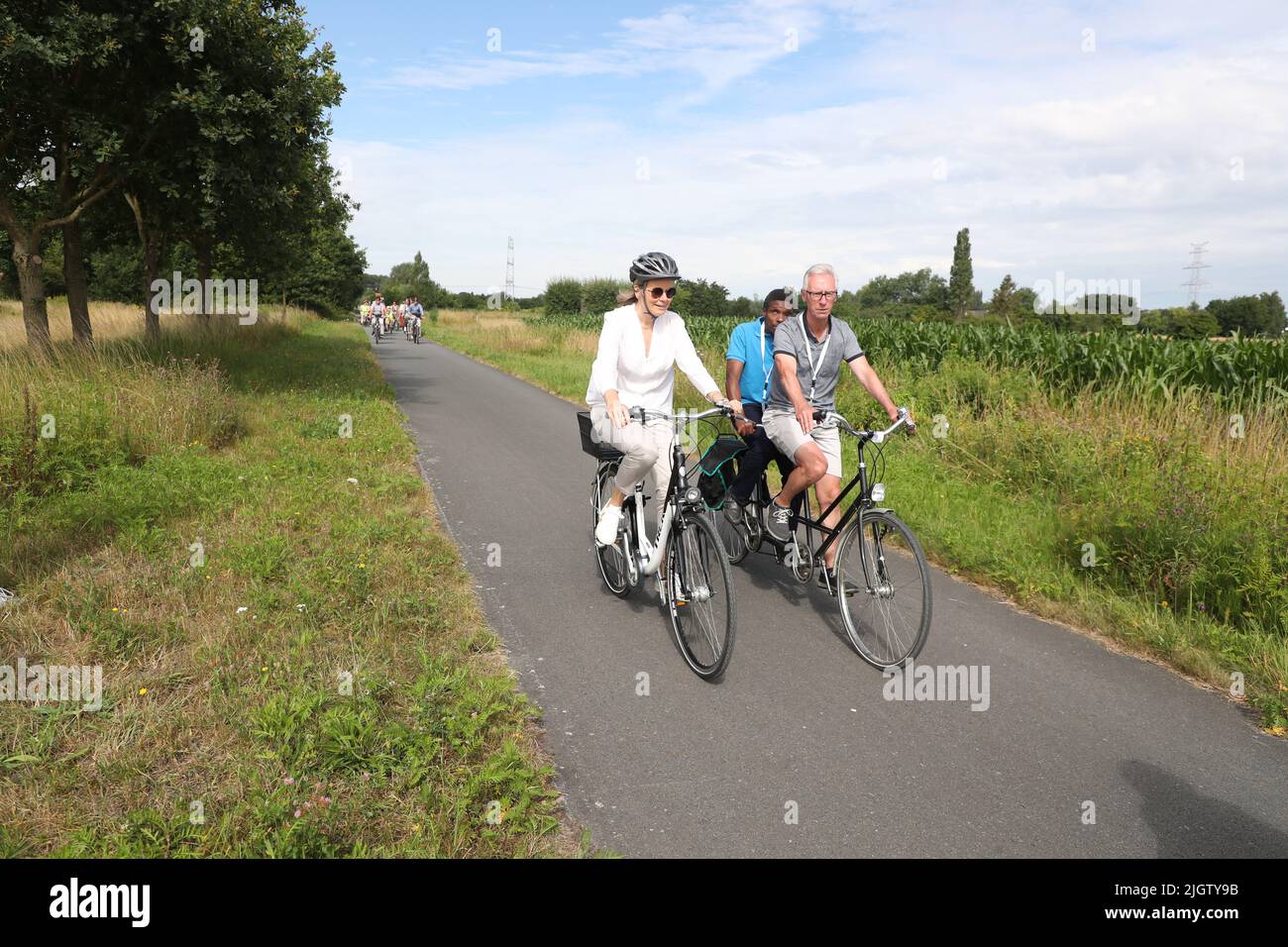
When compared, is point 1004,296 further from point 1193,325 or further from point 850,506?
point 850,506

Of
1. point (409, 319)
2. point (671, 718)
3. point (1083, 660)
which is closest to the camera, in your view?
point (671, 718)

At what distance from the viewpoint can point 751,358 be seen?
6.27 meters

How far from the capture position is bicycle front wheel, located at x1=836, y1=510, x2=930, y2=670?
14.1 feet

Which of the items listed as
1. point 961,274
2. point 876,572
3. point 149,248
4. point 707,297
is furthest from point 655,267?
point 961,274

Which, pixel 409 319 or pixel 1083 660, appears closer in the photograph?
pixel 1083 660

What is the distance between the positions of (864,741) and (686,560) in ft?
4.39

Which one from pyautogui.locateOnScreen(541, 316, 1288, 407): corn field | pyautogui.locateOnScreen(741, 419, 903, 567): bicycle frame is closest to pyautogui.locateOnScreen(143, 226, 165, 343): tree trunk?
pyautogui.locateOnScreen(541, 316, 1288, 407): corn field

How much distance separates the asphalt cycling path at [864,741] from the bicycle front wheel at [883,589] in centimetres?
17

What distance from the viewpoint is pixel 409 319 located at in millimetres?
38938

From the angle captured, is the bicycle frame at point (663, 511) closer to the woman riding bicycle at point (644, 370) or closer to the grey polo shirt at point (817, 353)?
the woman riding bicycle at point (644, 370)

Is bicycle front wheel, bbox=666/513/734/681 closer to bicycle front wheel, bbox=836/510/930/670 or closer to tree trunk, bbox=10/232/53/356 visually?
bicycle front wheel, bbox=836/510/930/670
